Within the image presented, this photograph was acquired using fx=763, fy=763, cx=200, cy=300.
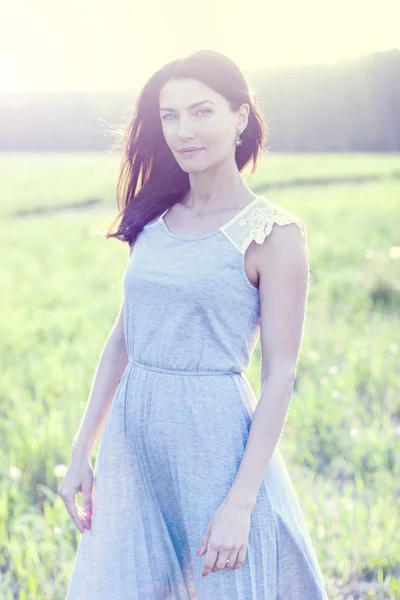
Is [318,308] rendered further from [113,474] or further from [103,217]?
[103,217]

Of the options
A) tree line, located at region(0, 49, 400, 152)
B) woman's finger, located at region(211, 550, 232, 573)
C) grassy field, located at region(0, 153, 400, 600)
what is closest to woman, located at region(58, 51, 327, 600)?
woman's finger, located at region(211, 550, 232, 573)

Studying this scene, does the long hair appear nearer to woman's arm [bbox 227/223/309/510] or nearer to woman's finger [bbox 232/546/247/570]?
woman's arm [bbox 227/223/309/510]

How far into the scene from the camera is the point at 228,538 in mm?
1452

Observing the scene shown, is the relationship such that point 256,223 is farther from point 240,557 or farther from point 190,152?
point 240,557

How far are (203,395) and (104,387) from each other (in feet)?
1.04

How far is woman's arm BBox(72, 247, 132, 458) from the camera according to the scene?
178cm

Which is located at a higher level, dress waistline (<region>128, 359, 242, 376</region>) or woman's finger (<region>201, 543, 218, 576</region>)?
dress waistline (<region>128, 359, 242, 376</region>)

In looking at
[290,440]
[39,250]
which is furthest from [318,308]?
[39,250]

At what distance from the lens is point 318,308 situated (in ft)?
20.2

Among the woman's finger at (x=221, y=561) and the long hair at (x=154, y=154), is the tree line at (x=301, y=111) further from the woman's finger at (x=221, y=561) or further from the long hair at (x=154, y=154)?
the woman's finger at (x=221, y=561)

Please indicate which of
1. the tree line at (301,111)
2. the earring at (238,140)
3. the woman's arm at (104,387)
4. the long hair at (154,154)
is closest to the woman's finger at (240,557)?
the woman's arm at (104,387)

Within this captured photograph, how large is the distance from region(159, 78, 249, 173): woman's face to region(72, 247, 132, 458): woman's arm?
414 millimetres

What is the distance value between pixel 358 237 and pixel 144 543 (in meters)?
8.70

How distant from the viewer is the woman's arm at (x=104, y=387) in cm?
178
